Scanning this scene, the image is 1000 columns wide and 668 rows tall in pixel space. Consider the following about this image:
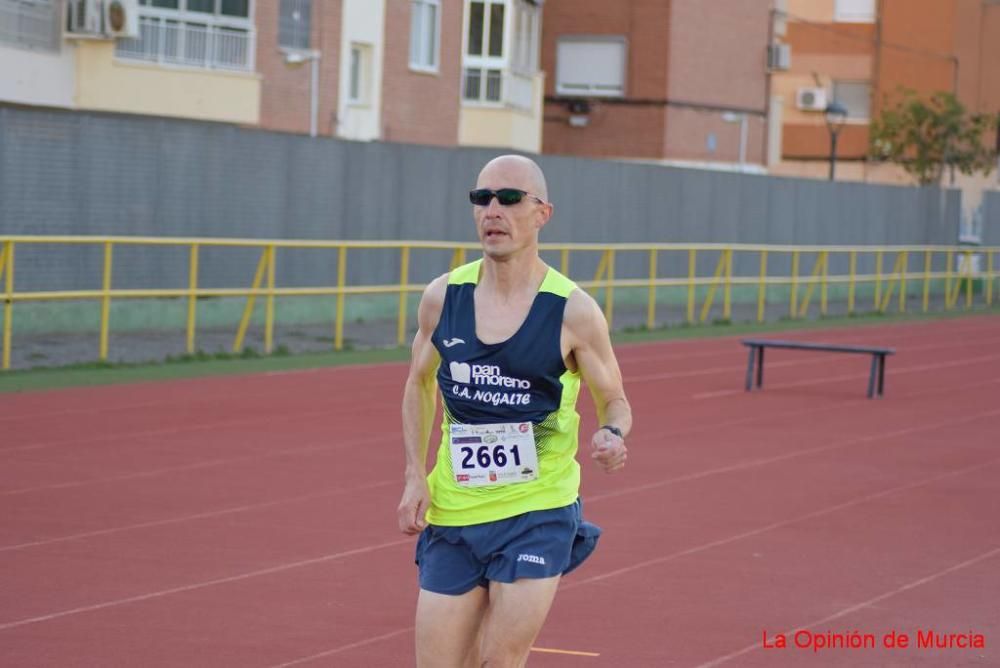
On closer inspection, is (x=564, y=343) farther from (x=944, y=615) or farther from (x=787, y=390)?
(x=787, y=390)

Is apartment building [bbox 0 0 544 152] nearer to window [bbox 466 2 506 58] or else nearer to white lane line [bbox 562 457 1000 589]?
window [bbox 466 2 506 58]

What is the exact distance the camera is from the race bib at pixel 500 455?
18.3ft

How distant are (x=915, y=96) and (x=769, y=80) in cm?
741

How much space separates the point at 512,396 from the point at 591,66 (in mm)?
46024

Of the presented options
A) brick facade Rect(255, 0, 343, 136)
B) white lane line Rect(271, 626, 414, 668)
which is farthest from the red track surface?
brick facade Rect(255, 0, 343, 136)

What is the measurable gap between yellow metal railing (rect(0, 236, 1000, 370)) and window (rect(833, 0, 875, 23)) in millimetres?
19880

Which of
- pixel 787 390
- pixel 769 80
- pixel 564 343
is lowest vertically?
pixel 787 390

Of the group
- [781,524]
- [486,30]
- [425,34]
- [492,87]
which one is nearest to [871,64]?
[486,30]

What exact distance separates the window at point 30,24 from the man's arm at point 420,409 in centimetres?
2344

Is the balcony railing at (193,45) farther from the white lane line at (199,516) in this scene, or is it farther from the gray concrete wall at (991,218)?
the gray concrete wall at (991,218)

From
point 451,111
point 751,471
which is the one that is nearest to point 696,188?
point 451,111

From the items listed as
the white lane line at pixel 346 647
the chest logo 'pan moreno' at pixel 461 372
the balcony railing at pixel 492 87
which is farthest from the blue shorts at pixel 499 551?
the balcony railing at pixel 492 87

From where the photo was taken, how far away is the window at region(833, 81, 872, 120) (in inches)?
2579

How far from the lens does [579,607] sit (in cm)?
859
